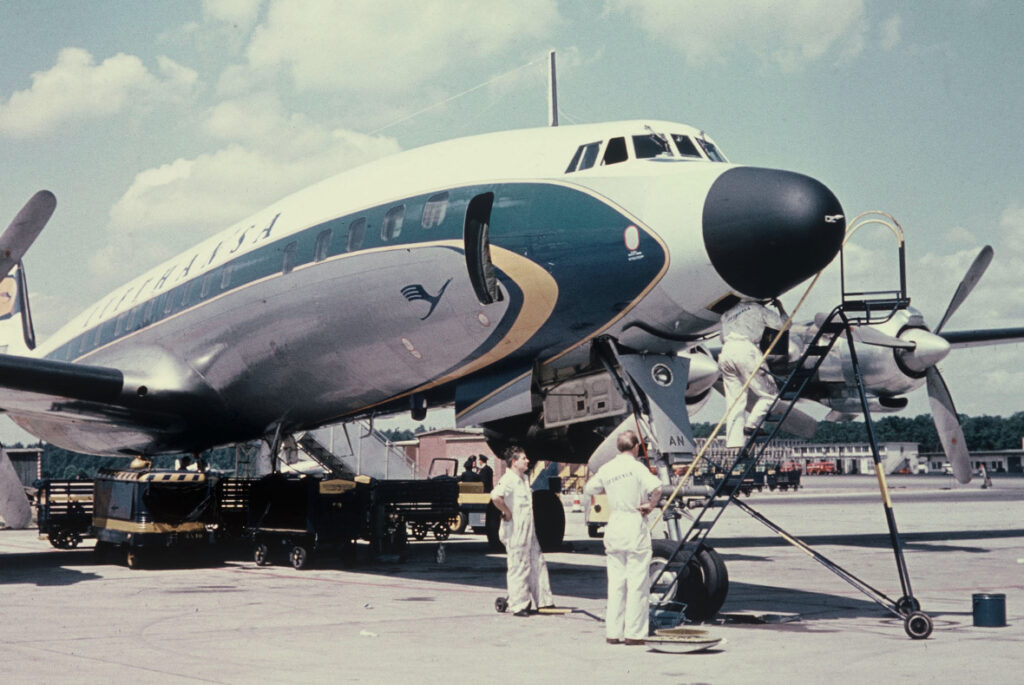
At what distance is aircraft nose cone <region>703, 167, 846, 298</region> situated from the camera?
30.6ft

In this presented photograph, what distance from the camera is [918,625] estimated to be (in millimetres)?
8555

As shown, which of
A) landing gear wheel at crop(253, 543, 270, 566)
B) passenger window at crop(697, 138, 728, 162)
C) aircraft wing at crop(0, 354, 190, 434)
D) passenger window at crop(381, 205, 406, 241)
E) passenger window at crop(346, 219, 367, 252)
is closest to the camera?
passenger window at crop(697, 138, 728, 162)

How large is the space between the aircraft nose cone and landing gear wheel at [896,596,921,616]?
2.92 metres

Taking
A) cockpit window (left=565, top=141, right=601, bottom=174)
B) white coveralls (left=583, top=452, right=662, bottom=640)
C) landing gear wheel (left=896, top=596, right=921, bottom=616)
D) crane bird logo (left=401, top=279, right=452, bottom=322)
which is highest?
cockpit window (left=565, top=141, right=601, bottom=174)

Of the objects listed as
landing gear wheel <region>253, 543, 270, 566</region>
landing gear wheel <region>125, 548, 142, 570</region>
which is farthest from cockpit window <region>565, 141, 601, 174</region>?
landing gear wheel <region>125, 548, 142, 570</region>

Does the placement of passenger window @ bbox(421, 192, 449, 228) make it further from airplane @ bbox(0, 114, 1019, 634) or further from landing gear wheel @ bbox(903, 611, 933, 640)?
landing gear wheel @ bbox(903, 611, 933, 640)

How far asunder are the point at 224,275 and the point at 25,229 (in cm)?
287

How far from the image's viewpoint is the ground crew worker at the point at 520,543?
1038 centimetres

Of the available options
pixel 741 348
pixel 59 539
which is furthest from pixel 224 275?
pixel 741 348

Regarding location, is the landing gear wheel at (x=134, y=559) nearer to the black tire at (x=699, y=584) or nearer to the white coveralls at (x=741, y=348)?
the black tire at (x=699, y=584)

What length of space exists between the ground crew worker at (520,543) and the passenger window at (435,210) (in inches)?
114

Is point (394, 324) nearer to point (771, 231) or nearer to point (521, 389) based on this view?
point (521, 389)

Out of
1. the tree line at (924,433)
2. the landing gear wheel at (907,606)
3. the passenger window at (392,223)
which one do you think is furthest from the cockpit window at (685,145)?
the tree line at (924,433)

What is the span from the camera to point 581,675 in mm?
7121
